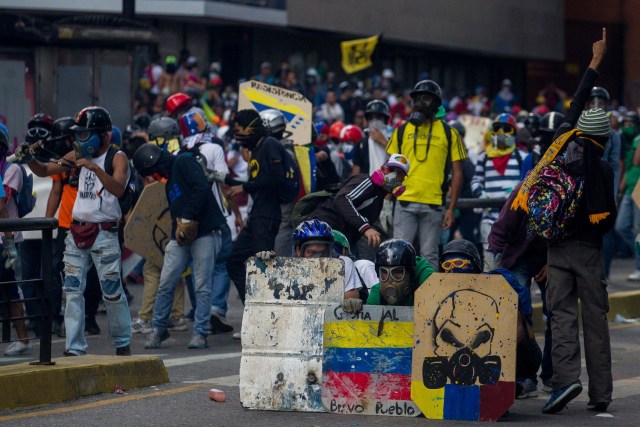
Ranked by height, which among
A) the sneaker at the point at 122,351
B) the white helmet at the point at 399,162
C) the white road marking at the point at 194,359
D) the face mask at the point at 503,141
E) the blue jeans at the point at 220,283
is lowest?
the white road marking at the point at 194,359

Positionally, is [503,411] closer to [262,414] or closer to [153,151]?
[262,414]

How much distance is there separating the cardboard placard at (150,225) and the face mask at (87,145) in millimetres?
2537

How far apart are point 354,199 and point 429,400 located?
3.02 meters

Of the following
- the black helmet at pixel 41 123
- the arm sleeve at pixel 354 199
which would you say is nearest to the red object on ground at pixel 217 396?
the arm sleeve at pixel 354 199

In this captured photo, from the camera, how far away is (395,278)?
29.3 ft

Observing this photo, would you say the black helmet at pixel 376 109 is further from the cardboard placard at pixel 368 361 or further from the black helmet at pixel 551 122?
the cardboard placard at pixel 368 361

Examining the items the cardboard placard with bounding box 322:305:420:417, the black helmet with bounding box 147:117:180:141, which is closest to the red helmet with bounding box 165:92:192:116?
the black helmet with bounding box 147:117:180:141

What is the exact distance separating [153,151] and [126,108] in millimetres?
7859

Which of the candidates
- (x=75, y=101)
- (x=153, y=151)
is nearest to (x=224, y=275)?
(x=153, y=151)

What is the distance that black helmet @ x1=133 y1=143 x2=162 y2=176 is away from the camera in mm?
11992

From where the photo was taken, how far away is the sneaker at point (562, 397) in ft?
28.2

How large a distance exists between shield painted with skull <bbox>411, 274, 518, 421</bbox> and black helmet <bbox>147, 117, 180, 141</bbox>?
5262mm

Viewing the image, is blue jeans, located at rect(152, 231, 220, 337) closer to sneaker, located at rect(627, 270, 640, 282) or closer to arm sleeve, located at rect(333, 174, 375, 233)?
arm sleeve, located at rect(333, 174, 375, 233)

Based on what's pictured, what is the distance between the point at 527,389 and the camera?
→ 30.9 ft
